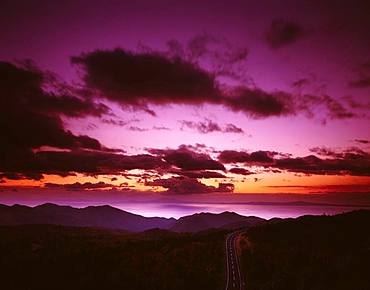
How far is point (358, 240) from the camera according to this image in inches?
3388

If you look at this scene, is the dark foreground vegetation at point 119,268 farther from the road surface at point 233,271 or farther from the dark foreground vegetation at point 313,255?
the dark foreground vegetation at point 313,255

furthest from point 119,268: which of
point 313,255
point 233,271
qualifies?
point 313,255

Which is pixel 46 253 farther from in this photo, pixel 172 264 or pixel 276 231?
pixel 276 231

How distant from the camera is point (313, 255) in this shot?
75062 mm

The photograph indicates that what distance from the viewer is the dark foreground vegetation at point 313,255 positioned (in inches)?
1761

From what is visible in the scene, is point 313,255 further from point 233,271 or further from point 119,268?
point 119,268

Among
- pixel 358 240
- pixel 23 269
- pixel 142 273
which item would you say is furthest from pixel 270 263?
pixel 23 269

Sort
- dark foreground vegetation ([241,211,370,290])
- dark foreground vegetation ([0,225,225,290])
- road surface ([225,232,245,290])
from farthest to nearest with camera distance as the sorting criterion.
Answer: dark foreground vegetation ([0,225,225,290]), road surface ([225,232,245,290]), dark foreground vegetation ([241,211,370,290])

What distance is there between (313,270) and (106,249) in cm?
6835

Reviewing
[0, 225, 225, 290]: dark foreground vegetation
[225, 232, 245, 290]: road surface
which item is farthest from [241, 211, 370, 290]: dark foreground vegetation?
[0, 225, 225, 290]: dark foreground vegetation

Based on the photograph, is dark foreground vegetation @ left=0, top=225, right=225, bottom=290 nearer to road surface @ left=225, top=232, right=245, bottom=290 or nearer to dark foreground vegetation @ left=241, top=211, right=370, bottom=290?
road surface @ left=225, top=232, right=245, bottom=290

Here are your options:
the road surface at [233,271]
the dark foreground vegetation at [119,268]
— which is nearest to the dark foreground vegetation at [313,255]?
the road surface at [233,271]

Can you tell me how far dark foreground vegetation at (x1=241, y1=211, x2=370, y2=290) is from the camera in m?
44.7

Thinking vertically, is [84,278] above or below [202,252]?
below
